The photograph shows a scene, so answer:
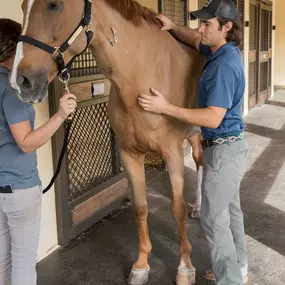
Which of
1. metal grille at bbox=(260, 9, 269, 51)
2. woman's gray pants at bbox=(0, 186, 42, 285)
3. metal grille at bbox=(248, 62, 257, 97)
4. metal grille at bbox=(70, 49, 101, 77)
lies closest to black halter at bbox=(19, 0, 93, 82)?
woman's gray pants at bbox=(0, 186, 42, 285)

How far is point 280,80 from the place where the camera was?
1159cm

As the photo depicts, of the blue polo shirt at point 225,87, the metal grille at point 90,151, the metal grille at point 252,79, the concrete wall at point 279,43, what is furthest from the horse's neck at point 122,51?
the concrete wall at point 279,43

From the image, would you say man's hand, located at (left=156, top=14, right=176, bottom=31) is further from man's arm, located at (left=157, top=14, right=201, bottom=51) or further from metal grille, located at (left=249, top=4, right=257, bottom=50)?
metal grille, located at (left=249, top=4, right=257, bottom=50)

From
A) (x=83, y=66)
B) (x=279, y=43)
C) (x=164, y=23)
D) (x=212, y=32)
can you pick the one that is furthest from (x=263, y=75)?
(x=212, y=32)

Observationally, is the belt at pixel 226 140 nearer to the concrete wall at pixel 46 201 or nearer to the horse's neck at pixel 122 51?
the horse's neck at pixel 122 51

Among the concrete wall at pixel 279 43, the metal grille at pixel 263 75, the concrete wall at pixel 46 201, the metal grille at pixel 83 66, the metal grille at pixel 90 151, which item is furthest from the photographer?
the concrete wall at pixel 279 43

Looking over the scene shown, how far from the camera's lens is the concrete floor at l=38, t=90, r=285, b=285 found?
90.6 inches

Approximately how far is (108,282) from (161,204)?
119cm

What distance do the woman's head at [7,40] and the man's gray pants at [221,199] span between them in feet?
3.07

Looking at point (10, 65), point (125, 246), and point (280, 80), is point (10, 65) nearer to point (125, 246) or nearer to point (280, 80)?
point (125, 246)

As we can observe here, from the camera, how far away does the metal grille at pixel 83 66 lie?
106 inches

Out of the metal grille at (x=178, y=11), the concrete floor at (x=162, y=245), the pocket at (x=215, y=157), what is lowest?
the concrete floor at (x=162, y=245)

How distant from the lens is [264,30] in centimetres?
855

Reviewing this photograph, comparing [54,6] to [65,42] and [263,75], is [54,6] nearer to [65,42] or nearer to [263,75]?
[65,42]
